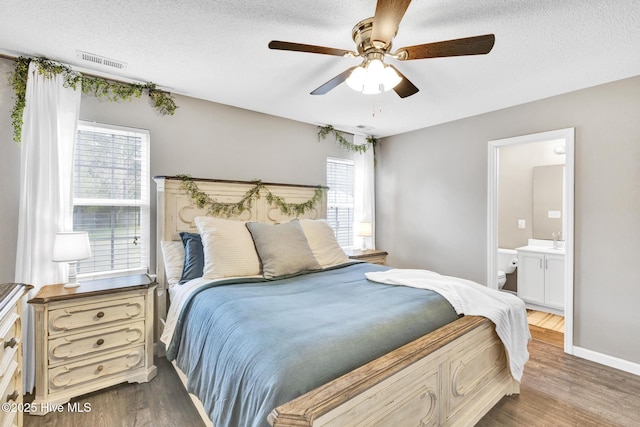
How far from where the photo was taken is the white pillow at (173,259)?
8.30 ft

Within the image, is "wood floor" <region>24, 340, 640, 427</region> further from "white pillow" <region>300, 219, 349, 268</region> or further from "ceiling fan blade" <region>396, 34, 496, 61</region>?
"ceiling fan blade" <region>396, 34, 496, 61</region>

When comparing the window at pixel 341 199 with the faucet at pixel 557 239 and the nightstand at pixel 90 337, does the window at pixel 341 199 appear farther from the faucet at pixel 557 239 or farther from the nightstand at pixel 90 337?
the faucet at pixel 557 239

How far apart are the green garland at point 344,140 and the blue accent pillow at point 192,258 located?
7.51 feet

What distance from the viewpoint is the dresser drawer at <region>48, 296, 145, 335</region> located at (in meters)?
2.02

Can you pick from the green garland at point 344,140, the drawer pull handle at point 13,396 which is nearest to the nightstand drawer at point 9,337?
the drawer pull handle at point 13,396

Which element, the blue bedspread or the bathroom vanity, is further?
the bathroom vanity

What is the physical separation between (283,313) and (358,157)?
3.35 meters

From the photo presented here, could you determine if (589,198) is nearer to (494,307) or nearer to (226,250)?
(494,307)

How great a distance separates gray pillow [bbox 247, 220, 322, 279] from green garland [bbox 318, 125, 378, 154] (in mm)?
1841

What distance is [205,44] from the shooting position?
2.07 meters

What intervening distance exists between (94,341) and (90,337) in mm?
42

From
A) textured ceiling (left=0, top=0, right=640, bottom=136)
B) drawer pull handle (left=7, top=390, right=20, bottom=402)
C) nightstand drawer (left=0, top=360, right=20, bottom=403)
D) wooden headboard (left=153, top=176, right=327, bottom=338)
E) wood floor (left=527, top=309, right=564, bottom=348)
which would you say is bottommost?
wood floor (left=527, top=309, right=564, bottom=348)

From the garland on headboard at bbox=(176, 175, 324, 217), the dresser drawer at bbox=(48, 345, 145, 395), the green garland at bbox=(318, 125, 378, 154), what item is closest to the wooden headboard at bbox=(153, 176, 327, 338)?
the garland on headboard at bbox=(176, 175, 324, 217)

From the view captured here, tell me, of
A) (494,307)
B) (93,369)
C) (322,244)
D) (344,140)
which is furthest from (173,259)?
(344,140)
